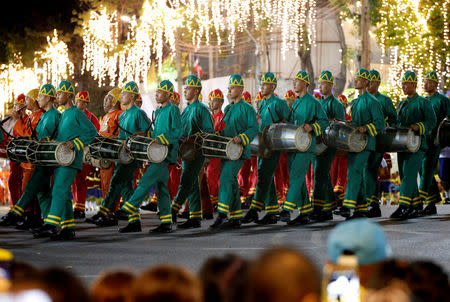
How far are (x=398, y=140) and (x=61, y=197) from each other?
480 centimetres

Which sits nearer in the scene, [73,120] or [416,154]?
[73,120]

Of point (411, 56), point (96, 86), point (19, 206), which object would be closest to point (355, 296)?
point (19, 206)

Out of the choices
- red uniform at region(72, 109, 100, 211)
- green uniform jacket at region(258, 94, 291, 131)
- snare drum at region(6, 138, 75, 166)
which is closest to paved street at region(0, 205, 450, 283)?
snare drum at region(6, 138, 75, 166)

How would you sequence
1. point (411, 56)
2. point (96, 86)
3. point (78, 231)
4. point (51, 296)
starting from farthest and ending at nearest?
1. point (96, 86)
2. point (411, 56)
3. point (78, 231)
4. point (51, 296)

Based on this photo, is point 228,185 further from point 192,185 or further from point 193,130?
point 193,130

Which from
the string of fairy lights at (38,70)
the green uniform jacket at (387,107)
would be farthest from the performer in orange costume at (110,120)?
the string of fairy lights at (38,70)

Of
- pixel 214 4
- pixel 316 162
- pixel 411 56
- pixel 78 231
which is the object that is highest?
pixel 214 4

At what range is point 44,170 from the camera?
1073cm

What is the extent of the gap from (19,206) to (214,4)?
50.4 ft

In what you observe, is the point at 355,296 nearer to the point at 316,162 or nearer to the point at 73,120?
the point at 73,120

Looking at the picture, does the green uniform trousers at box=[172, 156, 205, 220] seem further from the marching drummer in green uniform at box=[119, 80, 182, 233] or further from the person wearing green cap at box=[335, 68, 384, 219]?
the person wearing green cap at box=[335, 68, 384, 219]

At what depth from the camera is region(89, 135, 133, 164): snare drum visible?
1142 centimetres

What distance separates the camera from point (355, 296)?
9.50 ft

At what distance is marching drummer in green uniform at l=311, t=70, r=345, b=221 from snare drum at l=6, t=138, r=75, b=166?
12.8 feet
